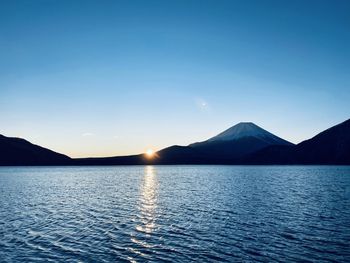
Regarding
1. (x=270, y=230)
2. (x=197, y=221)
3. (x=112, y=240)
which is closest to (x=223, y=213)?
(x=197, y=221)

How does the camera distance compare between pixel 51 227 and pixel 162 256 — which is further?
pixel 51 227

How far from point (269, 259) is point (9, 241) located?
2913cm

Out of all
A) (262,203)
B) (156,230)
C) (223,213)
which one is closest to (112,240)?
(156,230)

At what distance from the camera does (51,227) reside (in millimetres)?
43625

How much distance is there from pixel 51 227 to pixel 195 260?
78.4 ft

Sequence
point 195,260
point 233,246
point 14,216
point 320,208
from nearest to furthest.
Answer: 1. point 195,260
2. point 233,246
3. point 14,216
4. point 320,208

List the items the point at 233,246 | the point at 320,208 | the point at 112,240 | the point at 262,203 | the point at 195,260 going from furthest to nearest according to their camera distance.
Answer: the point at 262,203 < the point at 320,208 < the point at 112,240 < the point at 233,246 < the point at 195,260

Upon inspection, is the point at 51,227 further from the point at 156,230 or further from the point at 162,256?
the point at 162,256

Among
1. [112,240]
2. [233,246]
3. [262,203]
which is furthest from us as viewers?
[262,203]

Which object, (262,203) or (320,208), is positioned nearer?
(320,208)

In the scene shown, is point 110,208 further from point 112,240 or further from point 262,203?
point 262,203

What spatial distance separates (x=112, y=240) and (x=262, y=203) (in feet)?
134

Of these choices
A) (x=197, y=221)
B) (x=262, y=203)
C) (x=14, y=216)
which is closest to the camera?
(x=197, y=221)

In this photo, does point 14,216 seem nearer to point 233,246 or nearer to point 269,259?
point 233,246
